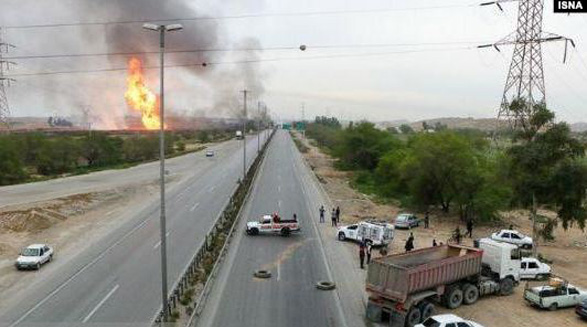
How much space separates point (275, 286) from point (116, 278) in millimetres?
8271

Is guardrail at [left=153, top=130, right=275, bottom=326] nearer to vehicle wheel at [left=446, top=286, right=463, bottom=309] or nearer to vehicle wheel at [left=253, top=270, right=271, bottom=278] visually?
vehicle wheel at [left=253, top=270, right=271, bottom=278]

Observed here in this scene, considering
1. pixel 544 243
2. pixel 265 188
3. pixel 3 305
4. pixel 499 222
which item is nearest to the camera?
pixel 3 305

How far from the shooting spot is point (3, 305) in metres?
24.7

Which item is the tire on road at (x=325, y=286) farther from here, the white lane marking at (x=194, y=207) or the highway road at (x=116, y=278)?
the white lane marking at (x=194, y=207)

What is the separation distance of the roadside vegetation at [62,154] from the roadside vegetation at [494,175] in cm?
4867

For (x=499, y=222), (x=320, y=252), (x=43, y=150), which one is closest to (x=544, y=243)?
(x=499, y=222)

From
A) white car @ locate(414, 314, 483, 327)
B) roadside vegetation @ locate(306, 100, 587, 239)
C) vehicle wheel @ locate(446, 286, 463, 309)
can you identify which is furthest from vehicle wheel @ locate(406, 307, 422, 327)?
roadside vegetation @ locate(306, 100, 587, 239)

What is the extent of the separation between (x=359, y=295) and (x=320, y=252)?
8891 millimetres

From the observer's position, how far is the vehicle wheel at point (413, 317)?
73.7 feet

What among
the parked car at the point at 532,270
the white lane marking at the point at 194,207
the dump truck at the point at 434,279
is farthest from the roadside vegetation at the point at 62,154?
the parked car at the point at 532,270

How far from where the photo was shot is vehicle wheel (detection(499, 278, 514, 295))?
2753 centimetres

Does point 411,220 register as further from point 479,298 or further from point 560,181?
point 479,298

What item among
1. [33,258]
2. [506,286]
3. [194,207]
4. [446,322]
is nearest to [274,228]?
[194,207]

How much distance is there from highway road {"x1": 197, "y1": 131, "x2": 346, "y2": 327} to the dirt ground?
5.59 m
